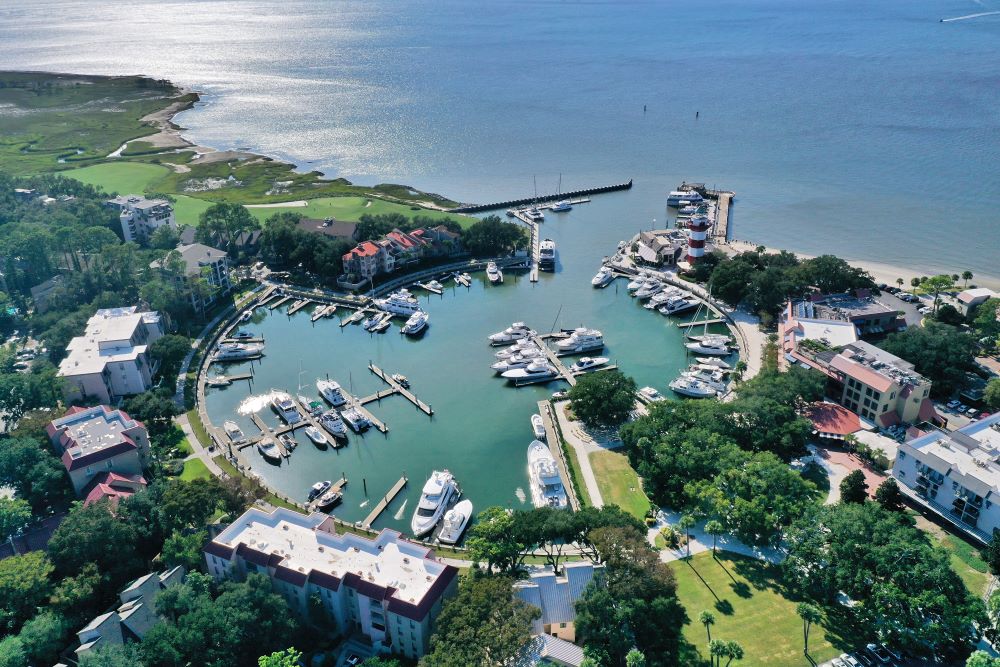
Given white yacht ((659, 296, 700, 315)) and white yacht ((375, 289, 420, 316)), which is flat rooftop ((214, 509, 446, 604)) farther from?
white yacht ((659, 296, 700, 315))

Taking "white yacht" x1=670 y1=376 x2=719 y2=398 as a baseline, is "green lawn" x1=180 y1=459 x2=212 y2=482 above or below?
below

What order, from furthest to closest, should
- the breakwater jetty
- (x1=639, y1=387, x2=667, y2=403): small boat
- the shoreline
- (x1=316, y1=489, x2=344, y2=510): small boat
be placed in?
the breakwater jetty → the shoreline → (x1=639, y1=387, x2=667, y2=403): small boat → (x1=316, y1=489, x2=344, y2=510): small boat

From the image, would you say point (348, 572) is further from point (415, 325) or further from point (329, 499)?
point (415, 325)

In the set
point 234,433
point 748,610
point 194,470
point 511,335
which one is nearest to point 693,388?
point 511,335

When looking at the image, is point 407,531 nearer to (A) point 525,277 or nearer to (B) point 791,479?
(B) point 791,479

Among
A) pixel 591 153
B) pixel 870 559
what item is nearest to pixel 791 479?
pixel 870 559

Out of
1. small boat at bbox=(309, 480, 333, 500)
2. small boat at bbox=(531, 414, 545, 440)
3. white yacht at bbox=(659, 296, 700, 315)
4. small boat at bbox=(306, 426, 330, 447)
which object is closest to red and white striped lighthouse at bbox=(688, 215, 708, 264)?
white yacht at bbox=(659, 296, 700, 315)
